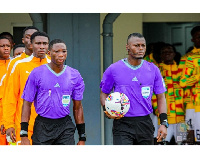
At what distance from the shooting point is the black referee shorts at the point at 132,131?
7816 millimetres

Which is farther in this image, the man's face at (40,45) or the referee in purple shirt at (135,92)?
the man's face at (40,45)

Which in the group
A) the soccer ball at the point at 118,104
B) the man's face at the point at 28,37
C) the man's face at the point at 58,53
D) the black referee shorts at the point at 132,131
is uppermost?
the man's face at the point at 28,37

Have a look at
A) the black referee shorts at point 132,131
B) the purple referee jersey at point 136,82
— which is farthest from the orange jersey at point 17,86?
the black referee shorts at point 132,131

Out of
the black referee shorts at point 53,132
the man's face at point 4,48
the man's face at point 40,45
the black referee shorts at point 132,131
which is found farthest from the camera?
the man's face at point 4,48

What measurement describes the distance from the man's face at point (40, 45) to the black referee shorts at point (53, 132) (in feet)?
3.00

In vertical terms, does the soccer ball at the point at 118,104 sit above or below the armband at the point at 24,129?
above

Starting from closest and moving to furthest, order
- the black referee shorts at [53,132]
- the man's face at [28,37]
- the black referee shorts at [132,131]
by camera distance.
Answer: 1. the black referee shorts at [53,132]
2. the black referee shorts at [132,131]
3. the man's face at [28,37]

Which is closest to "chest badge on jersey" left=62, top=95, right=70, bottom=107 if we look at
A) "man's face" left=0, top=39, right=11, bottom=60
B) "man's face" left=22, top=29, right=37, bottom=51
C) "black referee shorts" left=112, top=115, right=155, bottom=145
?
"black referee shorts" left=112, top=115, right=155, bottom=145

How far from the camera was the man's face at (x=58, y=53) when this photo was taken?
302 inches

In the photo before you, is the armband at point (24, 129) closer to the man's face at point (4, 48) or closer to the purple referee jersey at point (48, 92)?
the purple referee jersey at point (48, 92)

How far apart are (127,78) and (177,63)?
4031 mm

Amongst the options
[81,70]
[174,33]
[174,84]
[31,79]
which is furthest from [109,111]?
[174,33]

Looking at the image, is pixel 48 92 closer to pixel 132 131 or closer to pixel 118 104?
pixel 118 104

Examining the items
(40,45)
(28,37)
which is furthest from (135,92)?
(28,37)
